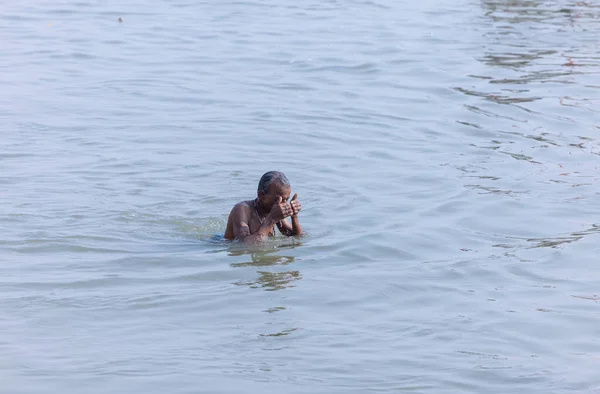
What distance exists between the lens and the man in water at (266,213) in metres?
8.00

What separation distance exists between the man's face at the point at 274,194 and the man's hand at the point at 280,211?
0.25 feet

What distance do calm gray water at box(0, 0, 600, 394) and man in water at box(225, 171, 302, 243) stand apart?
6.1 inches

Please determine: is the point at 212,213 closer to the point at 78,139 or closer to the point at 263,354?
the point at 78,139

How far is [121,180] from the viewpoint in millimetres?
10398

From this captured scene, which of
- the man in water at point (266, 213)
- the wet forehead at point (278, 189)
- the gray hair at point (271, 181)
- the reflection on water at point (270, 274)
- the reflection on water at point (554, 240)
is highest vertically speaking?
the gray hair at point (271, 181)

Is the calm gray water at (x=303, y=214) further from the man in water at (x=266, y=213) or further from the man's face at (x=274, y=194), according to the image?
the man's face at (x=274, y=194)

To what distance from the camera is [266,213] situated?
328 inches

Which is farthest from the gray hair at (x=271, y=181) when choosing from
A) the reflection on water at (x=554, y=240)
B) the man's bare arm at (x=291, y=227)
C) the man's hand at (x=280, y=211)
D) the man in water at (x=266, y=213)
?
the reflection on water at (x=554, y=240)

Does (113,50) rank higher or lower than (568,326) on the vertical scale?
higher

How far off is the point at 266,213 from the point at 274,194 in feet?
1.09

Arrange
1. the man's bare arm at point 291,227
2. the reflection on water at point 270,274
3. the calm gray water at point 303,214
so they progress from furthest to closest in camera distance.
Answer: the man's bare arm at point 291,227, the reflection on water at point 270,274, the calm gray water at point 303,214

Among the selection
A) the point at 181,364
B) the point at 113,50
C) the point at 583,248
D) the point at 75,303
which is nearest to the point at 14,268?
the point at 75,303

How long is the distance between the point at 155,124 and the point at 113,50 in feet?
18.9

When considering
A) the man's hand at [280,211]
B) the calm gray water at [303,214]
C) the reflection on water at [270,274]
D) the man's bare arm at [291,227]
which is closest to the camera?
the calm gray water at [303,214]
